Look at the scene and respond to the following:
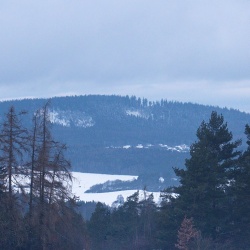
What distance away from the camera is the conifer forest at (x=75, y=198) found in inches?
1232

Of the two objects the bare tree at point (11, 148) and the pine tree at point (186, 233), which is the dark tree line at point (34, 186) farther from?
the pine tree at point (186, 233)

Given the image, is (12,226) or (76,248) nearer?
(12,226)

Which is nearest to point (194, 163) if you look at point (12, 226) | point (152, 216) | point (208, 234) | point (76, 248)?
point (208, 234)

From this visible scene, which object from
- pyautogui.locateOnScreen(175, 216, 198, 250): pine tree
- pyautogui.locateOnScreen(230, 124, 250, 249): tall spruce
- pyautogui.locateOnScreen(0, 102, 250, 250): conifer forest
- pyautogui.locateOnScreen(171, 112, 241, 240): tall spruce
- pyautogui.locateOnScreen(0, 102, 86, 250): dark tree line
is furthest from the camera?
pyautogui.locateOnScreen(171, 112, 241, 240): tall spruce

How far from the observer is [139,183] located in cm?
18412

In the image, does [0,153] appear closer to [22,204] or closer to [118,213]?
[22,204]

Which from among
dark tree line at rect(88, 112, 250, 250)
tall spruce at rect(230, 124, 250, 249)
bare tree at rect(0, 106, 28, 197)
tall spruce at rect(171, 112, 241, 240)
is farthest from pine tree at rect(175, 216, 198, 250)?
bare tree at rect(0, 106, 28, 197)

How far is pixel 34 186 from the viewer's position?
32.1 m

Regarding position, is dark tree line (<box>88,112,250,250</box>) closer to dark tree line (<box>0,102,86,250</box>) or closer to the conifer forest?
the conifer forest

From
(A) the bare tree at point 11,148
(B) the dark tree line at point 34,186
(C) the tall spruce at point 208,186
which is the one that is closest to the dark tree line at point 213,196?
(C) the tall spruce at point 208,186

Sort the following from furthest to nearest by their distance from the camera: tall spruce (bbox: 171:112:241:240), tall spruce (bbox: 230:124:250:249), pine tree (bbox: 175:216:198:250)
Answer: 1. tall spruce (bbox: 171:112:241:240)
2. tall spruce (bbox: 230:124:250:249)
3. pine tree (bbox: 175:216:198:250)

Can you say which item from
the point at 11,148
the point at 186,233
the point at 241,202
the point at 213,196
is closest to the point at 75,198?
the point at 11,148

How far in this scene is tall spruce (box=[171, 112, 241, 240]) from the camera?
37219 millimetres

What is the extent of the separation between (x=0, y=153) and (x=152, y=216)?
1098 inches
